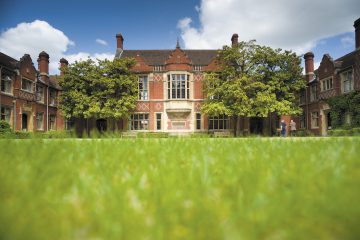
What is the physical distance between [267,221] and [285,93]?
960 inches

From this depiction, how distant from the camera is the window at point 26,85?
77.0 ft

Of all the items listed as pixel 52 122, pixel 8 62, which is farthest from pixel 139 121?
pixel 8 62

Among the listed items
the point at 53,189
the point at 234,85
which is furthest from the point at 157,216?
the point at 234,85

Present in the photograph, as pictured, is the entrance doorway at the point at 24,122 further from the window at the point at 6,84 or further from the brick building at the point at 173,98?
the brick building at the point at 173,98

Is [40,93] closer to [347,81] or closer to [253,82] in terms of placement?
[253,82]

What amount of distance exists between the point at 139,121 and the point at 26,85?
1257cm

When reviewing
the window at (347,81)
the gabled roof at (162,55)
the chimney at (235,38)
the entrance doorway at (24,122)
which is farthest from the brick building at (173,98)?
the entrance doorway at (24,122)

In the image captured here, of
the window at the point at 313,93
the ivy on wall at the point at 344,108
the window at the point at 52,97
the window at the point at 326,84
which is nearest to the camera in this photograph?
the ivy on wall at the point at 344,108

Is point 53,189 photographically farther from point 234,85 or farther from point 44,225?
point 234,85

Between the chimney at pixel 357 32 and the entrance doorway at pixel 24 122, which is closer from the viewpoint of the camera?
the chimney at pixel 357 32

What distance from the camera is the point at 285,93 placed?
74.5ft

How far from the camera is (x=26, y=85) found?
24.1 meters

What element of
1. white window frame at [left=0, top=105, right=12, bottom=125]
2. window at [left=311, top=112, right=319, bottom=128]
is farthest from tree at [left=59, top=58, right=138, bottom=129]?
window at [left=311, top=112, right=319, bottom=128]

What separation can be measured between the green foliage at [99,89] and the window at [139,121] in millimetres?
3272
